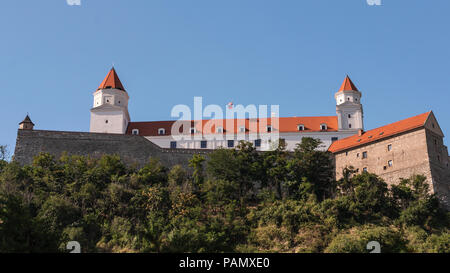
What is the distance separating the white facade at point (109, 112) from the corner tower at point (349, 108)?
2226cm

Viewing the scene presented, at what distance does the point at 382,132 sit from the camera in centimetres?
4809

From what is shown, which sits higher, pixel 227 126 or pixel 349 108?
pixel 349 108

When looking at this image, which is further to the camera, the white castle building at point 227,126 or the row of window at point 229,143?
the white castle building at point 227,126

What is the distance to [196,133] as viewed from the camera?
190 feet

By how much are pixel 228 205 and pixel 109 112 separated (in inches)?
957

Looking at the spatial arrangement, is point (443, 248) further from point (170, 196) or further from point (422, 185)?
point (170, 196)

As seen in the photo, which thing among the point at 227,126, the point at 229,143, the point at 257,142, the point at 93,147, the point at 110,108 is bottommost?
the point at 93,147

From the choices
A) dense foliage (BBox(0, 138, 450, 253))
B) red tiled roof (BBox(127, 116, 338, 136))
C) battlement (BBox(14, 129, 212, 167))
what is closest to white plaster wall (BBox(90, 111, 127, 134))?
red tiled roof (BBox(127, 116, 338, 136))

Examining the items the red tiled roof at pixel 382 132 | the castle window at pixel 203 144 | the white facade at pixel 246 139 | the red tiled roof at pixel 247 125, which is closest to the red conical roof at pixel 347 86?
the red tiled roof at pixel 247 125

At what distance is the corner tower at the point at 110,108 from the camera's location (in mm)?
58469

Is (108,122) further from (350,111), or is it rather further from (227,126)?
(350,111)

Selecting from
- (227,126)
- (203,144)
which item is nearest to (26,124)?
(203,144)

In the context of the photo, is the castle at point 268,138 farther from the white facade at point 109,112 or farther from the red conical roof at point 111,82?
the red conical roof at point 111,82
